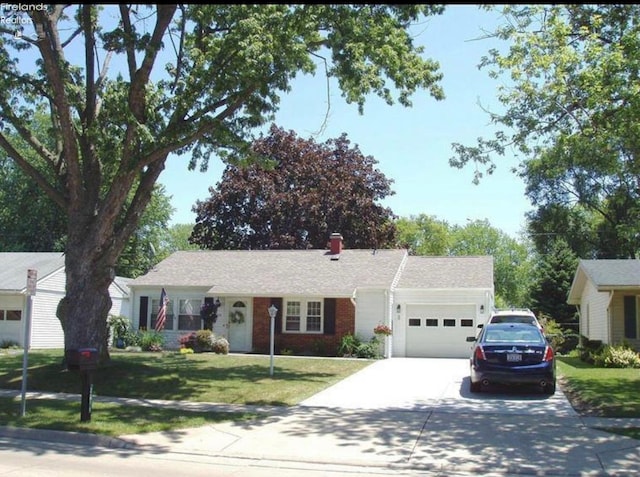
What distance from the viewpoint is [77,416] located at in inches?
453

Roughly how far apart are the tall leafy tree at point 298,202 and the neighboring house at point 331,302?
10455 mm

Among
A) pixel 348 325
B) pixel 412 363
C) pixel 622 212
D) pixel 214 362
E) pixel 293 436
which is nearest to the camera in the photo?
pixel 293 436

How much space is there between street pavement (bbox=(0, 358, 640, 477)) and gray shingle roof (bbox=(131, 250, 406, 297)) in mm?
13271

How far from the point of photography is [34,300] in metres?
29.8

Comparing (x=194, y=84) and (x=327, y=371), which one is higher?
(x=194, y=84)

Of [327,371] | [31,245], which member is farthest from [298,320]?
[31,245]

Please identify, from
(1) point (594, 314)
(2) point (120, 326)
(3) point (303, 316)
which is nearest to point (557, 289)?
(1) point (594, 314)

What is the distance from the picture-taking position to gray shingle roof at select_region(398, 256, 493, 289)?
27875 mm

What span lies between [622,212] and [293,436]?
39823 millimetres

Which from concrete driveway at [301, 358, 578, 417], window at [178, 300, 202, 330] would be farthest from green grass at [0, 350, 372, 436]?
window at [178, 300, 202, 330]

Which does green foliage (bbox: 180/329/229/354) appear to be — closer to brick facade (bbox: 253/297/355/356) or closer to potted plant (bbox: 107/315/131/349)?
brick facade (bbox: 253/297/355/356)

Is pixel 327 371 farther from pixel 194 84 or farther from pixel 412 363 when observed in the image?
pixel 194 84

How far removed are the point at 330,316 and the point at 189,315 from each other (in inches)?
266

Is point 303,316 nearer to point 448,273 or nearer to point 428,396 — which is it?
point 448,273
